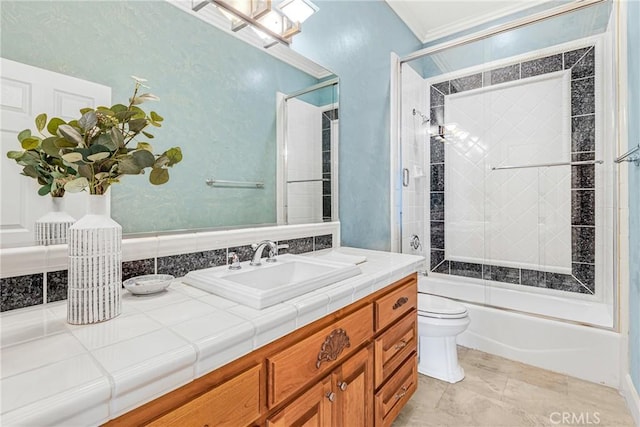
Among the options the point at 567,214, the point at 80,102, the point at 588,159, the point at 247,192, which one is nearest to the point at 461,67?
the point at 588,159

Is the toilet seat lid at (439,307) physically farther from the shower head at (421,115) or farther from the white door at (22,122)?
the white door at (22,122)

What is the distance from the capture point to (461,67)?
9.27 feet

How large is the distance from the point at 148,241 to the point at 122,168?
35 centimetres

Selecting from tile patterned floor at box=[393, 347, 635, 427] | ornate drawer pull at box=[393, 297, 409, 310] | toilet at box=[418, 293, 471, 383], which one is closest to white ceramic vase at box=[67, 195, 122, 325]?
ornate drawer pull at box=[393, 297, 409, 310]

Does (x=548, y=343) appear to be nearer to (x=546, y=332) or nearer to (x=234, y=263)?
(x=546, y=332)

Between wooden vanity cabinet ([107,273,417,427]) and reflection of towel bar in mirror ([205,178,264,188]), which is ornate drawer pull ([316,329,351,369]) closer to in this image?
wooden vanity cabinet ([107,273,417,427])

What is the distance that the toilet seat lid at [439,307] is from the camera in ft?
6.45

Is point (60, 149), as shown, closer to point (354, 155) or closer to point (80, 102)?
point (80, 102)

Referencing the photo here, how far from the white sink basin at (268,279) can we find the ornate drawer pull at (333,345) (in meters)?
0.16

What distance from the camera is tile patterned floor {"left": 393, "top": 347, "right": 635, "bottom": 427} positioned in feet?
5.26

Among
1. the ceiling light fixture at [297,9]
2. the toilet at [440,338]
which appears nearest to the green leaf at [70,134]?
the ceiling light fixture at [297,9]

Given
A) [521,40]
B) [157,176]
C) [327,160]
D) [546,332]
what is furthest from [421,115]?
[157,176]

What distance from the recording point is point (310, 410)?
908mm

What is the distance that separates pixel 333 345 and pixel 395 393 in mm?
631
